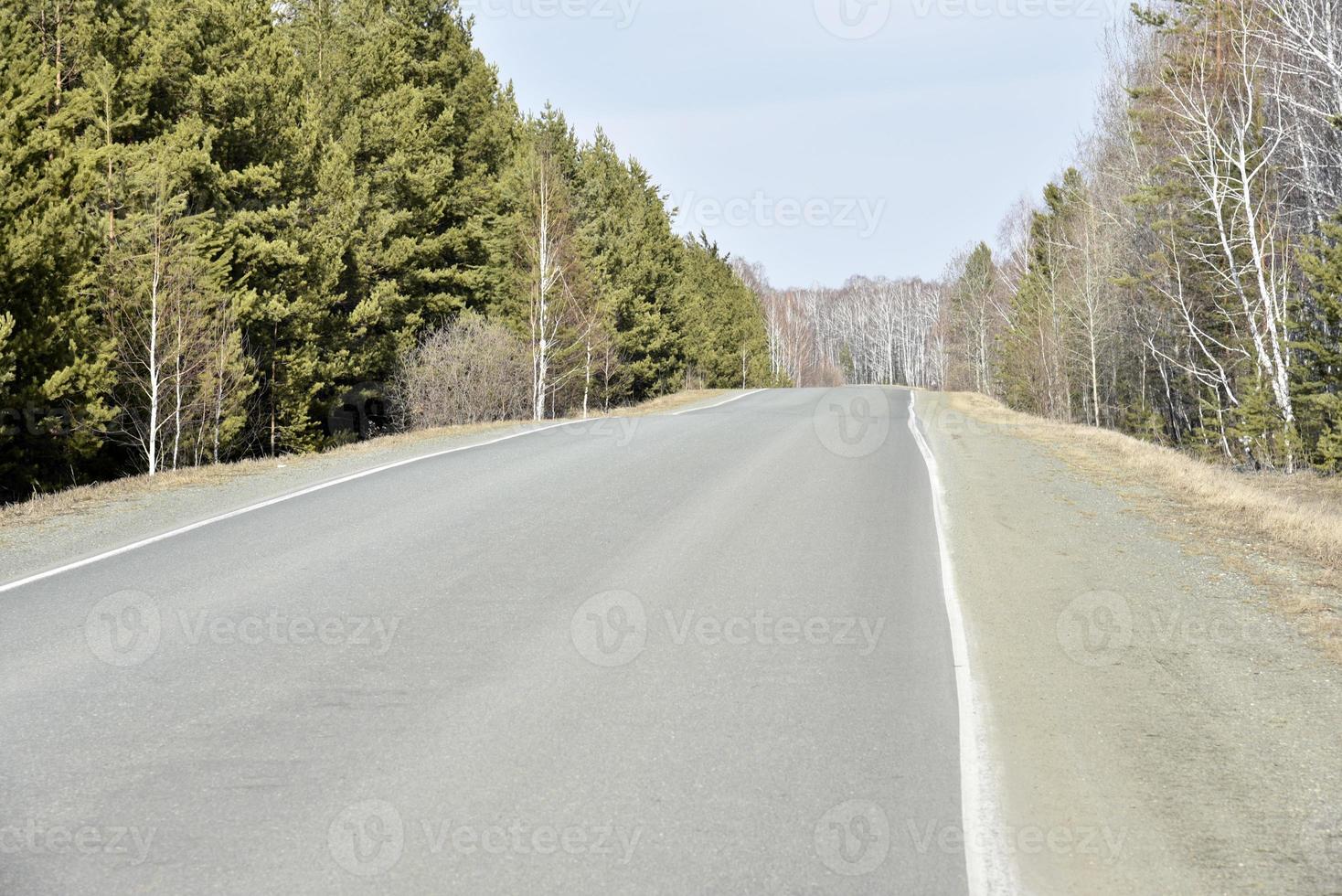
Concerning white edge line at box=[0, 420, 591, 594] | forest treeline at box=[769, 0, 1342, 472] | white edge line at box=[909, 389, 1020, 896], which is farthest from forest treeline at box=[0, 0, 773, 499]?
forest treeline at box=[769, 0, 1342, 472]

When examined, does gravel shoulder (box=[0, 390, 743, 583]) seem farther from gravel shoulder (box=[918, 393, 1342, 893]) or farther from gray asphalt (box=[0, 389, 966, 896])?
gravel shoulder (box=[918, 393, 1342, 893])

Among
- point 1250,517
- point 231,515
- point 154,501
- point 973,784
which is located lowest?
point 973,784

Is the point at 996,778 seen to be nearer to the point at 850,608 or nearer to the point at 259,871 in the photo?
the point at 850,608

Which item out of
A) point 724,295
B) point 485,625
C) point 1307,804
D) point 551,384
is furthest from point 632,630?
point 724,295

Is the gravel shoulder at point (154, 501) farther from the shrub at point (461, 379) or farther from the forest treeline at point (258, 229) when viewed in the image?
the shrub at point (461, 379)

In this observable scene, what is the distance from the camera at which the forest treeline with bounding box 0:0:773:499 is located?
1716 cm

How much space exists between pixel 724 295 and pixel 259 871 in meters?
67.5

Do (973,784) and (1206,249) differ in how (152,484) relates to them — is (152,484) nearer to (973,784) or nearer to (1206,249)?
(973,784)

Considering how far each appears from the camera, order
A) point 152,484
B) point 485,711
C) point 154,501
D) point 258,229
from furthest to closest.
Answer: point 258,229
point 152,484
point 154,501
point 485,711

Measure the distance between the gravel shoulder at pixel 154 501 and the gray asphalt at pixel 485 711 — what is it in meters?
0.81

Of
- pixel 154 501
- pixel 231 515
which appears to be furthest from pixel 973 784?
pixel 154 501

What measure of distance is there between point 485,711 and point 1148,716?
3.62m

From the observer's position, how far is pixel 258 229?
24.1m

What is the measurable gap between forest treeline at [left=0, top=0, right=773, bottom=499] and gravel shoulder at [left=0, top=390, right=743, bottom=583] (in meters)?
3.45
